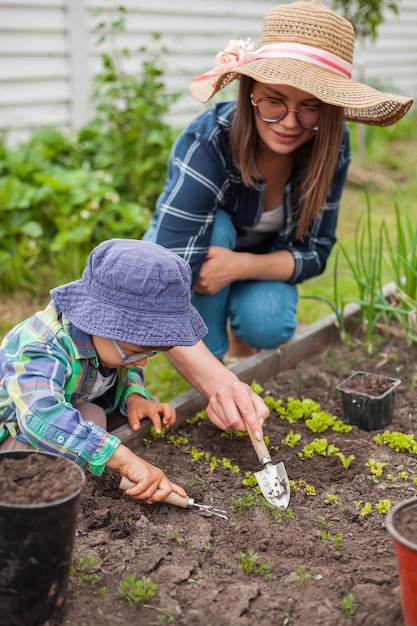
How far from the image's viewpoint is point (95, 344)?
2072 millimetres

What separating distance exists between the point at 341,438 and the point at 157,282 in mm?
1058

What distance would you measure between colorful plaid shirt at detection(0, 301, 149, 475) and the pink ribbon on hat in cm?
110

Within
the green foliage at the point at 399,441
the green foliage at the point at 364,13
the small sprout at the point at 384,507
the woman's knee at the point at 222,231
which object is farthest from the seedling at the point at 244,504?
the green foliage at the point at 364,13

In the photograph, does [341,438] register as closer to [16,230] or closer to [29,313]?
[29,313]

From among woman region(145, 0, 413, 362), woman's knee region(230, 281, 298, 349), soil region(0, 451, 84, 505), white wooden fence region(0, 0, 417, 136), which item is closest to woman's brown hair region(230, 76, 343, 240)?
woman region(145, 0, 413, 362)

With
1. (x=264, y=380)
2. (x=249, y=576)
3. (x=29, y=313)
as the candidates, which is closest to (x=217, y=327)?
(x=264, y=380)

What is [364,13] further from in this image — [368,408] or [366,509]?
[366,509]

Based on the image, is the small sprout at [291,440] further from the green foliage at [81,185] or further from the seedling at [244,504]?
the green foliage at [81,185]

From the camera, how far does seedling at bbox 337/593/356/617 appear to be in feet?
5.51

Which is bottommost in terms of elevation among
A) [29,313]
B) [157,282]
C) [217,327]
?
[29,313]

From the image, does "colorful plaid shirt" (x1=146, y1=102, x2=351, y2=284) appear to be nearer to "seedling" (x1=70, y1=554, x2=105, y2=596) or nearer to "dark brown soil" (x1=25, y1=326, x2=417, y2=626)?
"dark brown soil" (x1=25, y1=326, x2=417, y2=626)

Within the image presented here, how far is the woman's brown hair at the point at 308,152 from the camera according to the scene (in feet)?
8.73

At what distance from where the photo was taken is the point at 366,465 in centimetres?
240

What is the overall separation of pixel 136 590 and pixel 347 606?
1.54ft
